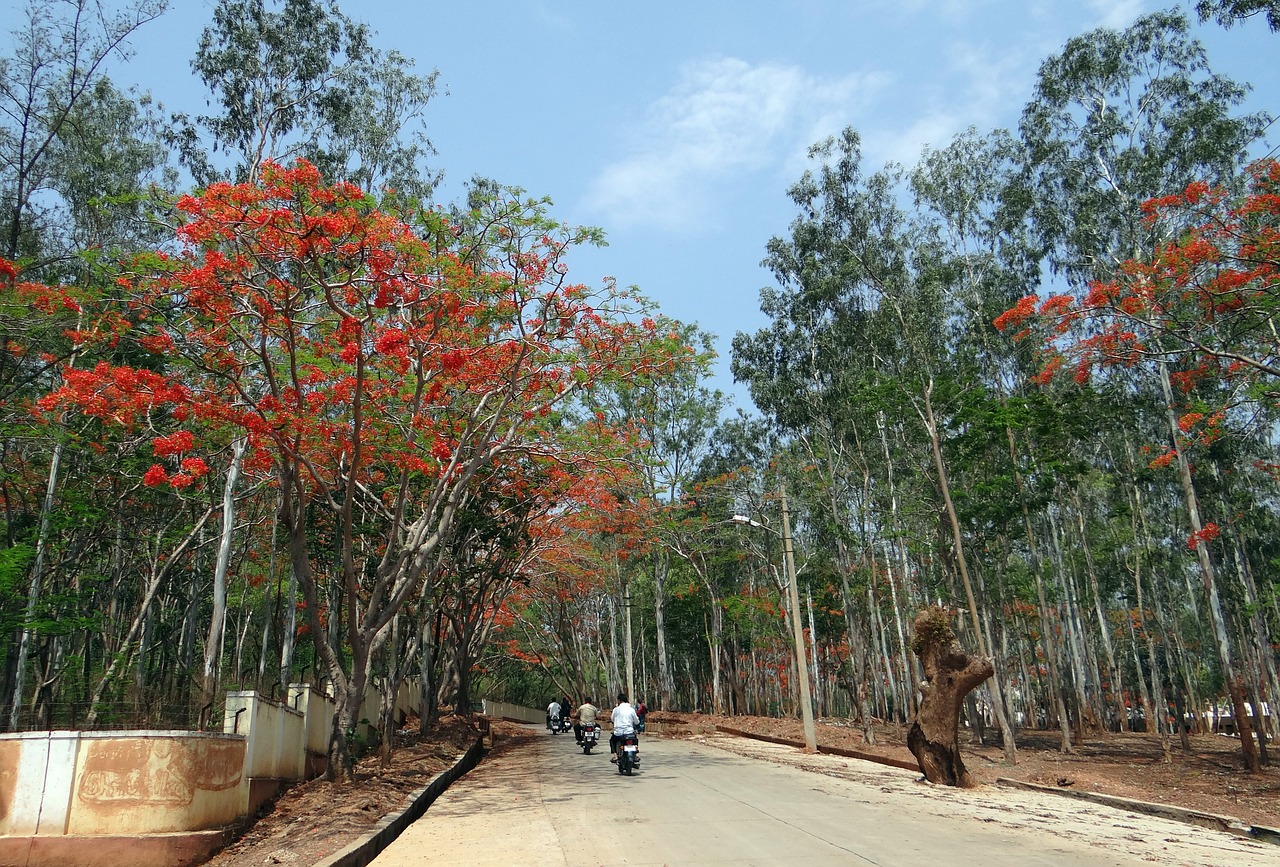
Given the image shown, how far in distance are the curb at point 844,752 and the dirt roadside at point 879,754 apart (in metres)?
0.80

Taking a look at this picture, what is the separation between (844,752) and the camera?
16.5m

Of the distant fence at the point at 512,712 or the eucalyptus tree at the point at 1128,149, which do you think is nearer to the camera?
the eucalyptus tree at the point at 1128,149

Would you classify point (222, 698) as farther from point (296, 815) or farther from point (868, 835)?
point (868, 835)

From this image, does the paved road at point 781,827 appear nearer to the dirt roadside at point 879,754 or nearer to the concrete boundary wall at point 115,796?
the dirt roadside at point 879,754

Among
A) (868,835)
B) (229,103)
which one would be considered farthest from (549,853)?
(229,103)

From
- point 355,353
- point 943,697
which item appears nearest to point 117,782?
point 355,353

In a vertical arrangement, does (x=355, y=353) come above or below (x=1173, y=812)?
above

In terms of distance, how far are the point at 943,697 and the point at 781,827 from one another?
180 inches

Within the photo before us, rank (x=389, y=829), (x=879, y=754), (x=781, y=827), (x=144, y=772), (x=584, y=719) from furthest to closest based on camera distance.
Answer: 1. (x=584, y=719)
2. (x=879, y=754)
3. (x=781, y=827)
4. (x=389, y=829)
5. (x=144, y=772)

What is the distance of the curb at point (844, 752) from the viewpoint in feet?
45.2

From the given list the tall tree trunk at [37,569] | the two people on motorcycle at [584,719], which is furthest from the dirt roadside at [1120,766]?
the tall tree trunk at [37,569]

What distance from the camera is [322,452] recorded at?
13.7 metres

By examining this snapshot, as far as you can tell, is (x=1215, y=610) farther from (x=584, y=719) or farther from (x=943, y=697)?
(x=584, y=719)

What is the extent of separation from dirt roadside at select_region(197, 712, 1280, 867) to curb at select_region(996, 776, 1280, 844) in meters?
0.44
